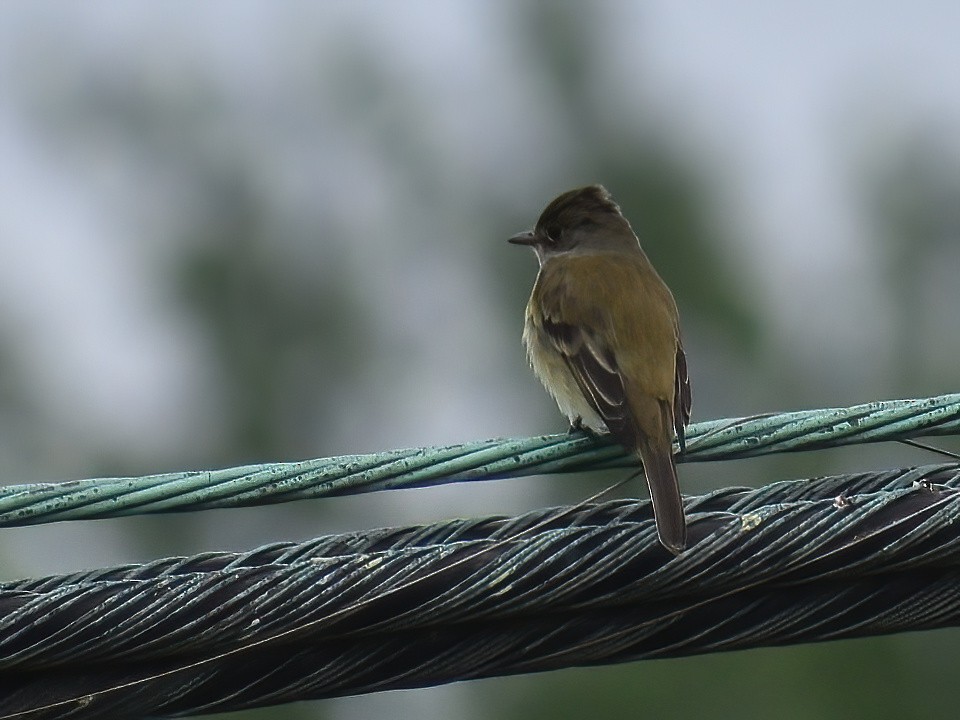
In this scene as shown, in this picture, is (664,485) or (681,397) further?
(681,397)

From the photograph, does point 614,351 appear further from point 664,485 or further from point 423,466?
point 423,466

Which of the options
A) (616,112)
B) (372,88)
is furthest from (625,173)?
(372,88)

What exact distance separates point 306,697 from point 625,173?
24.2 metres

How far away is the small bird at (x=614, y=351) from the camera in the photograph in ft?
21.1

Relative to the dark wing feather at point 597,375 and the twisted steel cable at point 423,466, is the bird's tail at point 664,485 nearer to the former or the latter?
the dark wing feather at point 597,375

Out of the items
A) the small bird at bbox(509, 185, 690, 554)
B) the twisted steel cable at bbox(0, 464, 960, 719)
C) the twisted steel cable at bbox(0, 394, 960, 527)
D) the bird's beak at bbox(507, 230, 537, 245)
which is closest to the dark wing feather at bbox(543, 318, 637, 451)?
the small bird at bbox(509, 185, 690, 554)

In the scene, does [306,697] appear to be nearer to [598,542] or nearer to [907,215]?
[598,542]

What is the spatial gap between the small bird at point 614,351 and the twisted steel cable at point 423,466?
1.10 metres

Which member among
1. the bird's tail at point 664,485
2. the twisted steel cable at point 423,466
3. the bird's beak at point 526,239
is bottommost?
the bird's tail at point 664,485

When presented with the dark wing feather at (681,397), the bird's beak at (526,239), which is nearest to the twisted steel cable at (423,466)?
the dark wing feather at (681,397)

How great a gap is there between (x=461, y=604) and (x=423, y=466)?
46 centimetres

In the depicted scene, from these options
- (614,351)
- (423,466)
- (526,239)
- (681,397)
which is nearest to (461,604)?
(423,466)

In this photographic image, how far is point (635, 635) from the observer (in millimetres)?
3947

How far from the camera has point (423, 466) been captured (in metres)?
4.12
